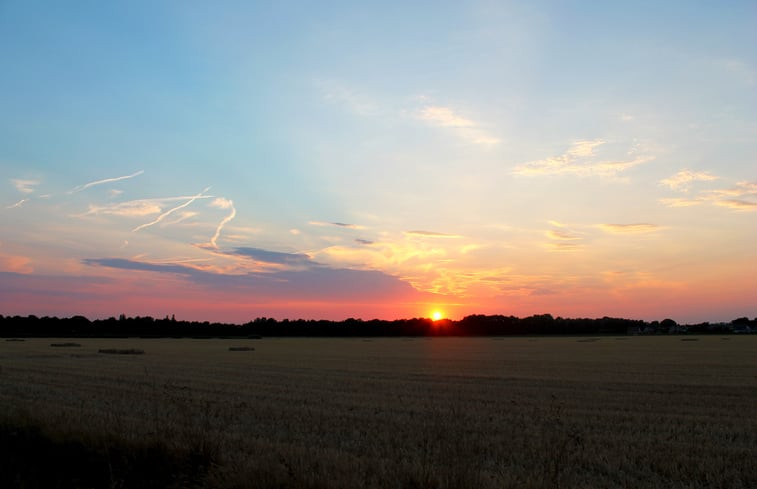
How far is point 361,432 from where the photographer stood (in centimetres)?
1229

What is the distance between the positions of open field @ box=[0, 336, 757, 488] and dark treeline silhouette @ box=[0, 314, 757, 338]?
390 feet

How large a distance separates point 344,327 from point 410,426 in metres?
140

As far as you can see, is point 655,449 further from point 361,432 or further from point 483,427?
point 361,432

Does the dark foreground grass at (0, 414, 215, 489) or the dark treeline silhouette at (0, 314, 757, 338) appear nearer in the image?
the dark foreground grass at (0, 414, 215, 489)

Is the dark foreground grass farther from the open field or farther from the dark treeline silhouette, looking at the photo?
the dark treeline silhouette

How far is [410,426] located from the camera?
12.8m

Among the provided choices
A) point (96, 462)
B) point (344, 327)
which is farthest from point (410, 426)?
point (344, 327)

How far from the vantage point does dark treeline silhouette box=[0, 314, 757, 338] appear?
136 meters

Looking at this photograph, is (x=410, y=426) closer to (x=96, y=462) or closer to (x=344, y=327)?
(x=96, y=462)

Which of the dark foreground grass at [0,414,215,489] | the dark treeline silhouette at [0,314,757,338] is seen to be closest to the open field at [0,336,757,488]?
the dark foreground grass at [0,414,215,489]

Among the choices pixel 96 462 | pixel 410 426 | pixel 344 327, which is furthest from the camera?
pixel 344 327

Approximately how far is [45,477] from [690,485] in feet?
30.6

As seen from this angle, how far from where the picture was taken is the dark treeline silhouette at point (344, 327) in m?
136

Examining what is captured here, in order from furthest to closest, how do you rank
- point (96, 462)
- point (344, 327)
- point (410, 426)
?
point (344, 327) < point (410, 426) < point (96, 462)
